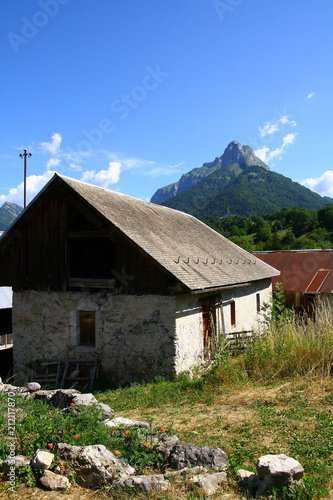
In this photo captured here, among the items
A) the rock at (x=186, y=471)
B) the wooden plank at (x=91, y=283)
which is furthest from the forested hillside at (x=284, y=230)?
the rock at (x=186, y=471)

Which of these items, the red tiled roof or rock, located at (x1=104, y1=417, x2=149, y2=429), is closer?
rock, located at (x1=104, y1=417, x2=149, y2=429)

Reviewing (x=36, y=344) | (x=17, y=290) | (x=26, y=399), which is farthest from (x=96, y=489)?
(x=17, y=290)

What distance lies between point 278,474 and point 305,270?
58.4ft

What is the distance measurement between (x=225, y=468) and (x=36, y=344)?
27.9ft

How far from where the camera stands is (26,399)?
6.72 metres

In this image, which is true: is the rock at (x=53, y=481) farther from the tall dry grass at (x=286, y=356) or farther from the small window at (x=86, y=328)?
the small window at (x=86, y=328)

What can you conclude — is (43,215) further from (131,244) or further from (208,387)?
(208,387)

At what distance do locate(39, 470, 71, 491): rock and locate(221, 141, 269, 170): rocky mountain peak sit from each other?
12799 centimetres

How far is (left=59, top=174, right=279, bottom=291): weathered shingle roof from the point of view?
10297 mm

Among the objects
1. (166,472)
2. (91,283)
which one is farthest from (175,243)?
(166,472)

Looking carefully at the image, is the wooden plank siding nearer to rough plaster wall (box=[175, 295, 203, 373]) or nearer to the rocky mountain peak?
rough plaster wall (box=[175, 295, 203, 373])

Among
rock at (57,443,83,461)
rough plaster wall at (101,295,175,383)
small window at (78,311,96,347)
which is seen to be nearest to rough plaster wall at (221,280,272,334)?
rough plaster wall at (101,295,175,383)

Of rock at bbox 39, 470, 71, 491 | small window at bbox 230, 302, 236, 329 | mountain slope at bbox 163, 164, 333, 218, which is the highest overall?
mountain slope at bbox 163, 164, 333, 218

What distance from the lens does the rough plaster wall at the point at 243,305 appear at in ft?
42.6
